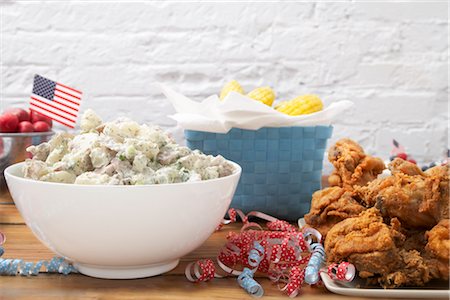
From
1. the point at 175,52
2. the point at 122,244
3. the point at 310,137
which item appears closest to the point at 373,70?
the point at 175,52

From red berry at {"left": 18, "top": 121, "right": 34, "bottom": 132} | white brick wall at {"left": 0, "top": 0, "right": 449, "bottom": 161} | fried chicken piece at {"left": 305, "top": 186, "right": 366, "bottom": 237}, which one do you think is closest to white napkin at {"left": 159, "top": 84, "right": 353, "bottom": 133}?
fried chicken piece at {"left": 305, "top": 186, "right": 366, "bottom": 237}

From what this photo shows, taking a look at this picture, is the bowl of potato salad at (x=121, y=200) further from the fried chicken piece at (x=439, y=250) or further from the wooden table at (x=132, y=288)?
the fried chicken piece at (x=439, y=250)

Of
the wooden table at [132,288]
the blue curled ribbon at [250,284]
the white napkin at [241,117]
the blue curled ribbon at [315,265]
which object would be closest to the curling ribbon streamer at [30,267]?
the wooden table at [132,288]

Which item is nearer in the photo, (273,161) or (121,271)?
(121,271)

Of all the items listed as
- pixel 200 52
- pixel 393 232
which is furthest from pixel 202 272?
pixel 200 52

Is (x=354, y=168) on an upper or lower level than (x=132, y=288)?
upper

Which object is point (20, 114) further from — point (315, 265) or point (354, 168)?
point (315, 265)
